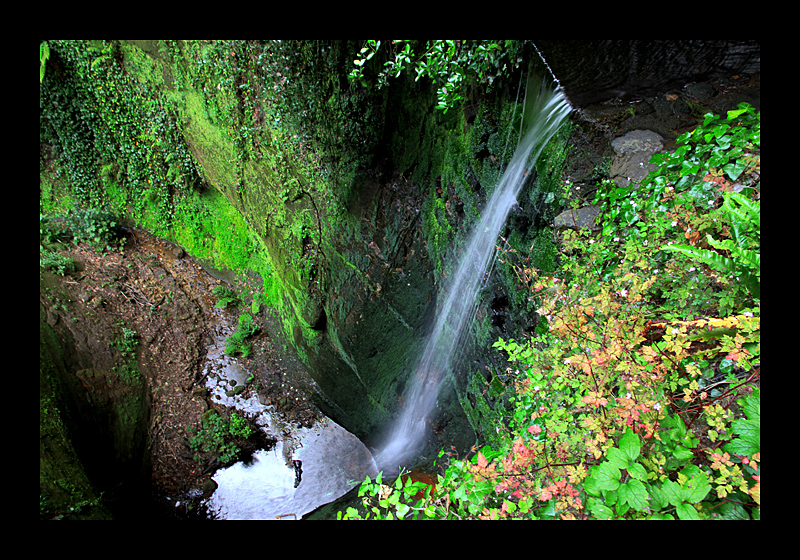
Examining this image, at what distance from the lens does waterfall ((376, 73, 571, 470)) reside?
8.71 ft

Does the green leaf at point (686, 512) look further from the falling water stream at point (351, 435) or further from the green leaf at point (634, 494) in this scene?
the falling water stream at point (351, 435)

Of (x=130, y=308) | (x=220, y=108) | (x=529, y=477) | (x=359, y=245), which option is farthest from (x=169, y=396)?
(x=529, y=477)

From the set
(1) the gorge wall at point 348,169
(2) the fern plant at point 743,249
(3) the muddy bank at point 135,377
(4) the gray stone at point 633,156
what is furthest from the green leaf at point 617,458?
(3) the muddy bank at point 135,377

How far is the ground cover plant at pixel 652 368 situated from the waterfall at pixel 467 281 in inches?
29.4

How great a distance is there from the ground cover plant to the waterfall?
0.75 m

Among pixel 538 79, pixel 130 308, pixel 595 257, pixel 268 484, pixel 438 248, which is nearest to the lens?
pixel 595 257

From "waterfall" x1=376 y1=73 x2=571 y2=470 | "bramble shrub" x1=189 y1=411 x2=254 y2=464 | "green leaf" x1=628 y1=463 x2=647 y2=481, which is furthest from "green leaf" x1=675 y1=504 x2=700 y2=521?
"bramble shrub" x1=189 y1=411 x2=254 y2=464

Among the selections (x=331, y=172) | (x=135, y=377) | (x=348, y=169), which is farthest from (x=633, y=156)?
(x=135, y=377)

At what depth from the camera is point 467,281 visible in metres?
3.83

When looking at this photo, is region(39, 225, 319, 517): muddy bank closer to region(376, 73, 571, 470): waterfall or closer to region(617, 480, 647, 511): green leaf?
region(376, 73, 571, 470): waterfall

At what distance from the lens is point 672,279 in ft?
6.40

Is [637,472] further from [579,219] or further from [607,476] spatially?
[579,219]

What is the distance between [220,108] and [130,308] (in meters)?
4.37

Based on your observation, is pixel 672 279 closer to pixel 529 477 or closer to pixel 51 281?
pixel 529 477
